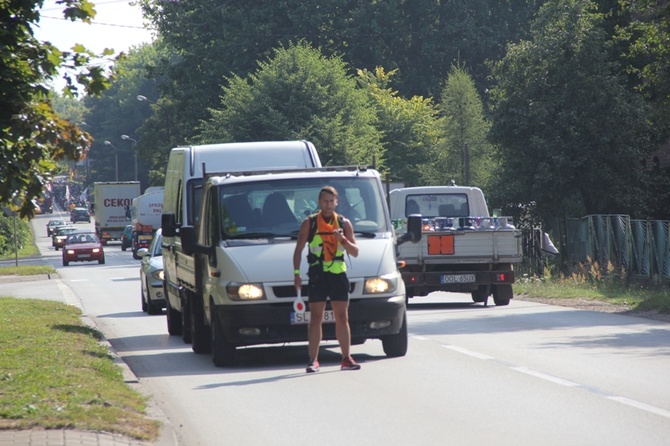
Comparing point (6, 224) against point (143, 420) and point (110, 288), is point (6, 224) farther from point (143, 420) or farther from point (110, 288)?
point (143, 420)

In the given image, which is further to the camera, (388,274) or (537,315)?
(537,315)

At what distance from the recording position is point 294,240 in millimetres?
14336

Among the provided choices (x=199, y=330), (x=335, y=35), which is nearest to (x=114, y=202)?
(x=335, y=35)

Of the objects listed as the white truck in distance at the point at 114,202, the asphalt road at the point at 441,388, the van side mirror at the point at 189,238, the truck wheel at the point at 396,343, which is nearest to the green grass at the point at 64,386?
the asphalt road at the point at 441,388

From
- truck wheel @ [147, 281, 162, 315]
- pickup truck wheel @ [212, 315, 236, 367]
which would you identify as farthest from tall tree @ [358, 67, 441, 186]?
pickup truck wheel @ [212, 315, 236, 367]

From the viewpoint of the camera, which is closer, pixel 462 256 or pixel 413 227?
pixel 413 227

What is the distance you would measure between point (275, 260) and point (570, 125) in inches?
988

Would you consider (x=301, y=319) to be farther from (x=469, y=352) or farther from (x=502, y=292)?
(x=502, y=292)

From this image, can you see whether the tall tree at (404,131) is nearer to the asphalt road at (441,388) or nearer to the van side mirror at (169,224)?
the asphalt road at (441,388)

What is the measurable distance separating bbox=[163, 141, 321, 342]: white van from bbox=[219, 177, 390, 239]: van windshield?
84.4 inches

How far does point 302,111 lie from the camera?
53.9 metres

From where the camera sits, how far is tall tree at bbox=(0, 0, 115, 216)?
405 inches

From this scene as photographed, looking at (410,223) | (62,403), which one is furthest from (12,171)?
→ (410,223)

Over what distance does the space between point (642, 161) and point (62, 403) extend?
102 feet
